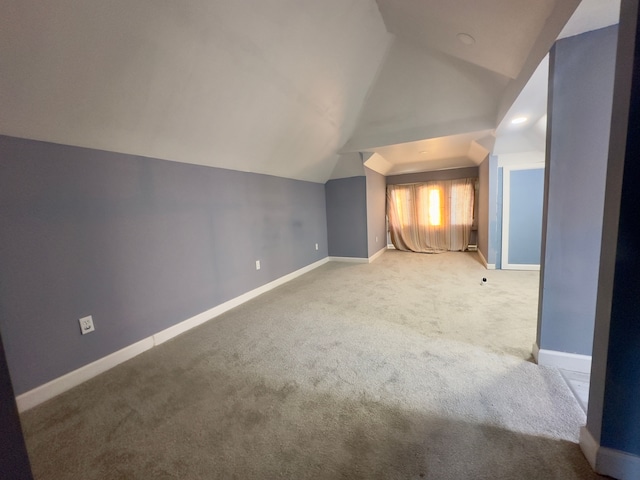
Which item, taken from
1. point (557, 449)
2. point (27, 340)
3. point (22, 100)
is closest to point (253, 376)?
point (27, 340)

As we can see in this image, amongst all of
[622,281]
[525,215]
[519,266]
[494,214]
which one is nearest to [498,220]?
[494,214]

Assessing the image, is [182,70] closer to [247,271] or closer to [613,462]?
[247,271]

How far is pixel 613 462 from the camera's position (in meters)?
0.97

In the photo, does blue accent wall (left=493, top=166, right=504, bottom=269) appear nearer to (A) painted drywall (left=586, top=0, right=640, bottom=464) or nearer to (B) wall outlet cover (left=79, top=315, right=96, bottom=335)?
(A) painted drywall (left=586, top=0, right=640, bottom=464)

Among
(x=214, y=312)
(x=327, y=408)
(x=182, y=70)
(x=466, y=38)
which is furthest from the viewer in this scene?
(x=214, y=312)

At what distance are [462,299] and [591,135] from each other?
1.94 meters

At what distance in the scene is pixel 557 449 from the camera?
1085 mm

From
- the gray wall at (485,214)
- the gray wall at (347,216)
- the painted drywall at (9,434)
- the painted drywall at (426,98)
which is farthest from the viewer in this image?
the gray wall at (347,216)

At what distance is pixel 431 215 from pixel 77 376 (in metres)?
6.10

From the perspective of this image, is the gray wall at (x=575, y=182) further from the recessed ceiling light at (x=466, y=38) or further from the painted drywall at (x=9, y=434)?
the painted drywall at (x=9, y=434)

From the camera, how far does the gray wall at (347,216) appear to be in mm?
4875

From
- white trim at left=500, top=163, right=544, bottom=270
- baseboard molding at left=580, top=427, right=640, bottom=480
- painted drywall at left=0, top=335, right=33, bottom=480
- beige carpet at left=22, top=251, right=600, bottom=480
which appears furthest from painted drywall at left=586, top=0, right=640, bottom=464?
white trim at left=500, top=163, right=544, bottom=270

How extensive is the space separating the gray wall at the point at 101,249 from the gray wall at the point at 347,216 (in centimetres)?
241

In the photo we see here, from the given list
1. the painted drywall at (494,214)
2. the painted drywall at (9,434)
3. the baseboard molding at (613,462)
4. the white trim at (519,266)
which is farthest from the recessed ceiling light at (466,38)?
the white trim at (519,266)
